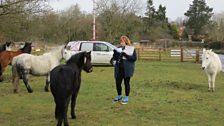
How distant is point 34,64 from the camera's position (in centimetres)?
1167

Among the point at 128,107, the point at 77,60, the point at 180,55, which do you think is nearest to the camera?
the point at 77,60

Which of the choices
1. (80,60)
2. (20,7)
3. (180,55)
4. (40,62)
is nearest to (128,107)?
(80,60)

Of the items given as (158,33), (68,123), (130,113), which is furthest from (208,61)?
(158,33)

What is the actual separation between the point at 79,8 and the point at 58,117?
2090 inches

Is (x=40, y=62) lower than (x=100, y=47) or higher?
lower

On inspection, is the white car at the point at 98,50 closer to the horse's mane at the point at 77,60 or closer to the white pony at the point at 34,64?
the white pony at the point at 34,64

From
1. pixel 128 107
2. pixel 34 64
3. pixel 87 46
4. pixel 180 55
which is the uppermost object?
pixel 87 46

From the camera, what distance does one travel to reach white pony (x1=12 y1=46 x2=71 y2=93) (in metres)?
11.6

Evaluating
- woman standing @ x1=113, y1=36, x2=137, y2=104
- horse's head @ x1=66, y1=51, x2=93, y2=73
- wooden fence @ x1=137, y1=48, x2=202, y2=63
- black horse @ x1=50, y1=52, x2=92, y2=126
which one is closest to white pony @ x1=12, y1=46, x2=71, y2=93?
woman standing @ x1=113, y1=36, x2=137, y2=104

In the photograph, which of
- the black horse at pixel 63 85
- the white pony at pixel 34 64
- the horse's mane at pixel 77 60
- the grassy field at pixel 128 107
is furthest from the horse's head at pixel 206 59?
the black horse at pixel 63 85

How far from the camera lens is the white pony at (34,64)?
1162cm

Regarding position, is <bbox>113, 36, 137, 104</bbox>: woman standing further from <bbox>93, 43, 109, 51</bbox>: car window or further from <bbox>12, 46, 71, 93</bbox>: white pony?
<bbox>93, 43, 109, 51</bbox>: car window

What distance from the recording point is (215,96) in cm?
1135

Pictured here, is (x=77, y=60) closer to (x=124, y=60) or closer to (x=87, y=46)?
(x=124, y=60)
